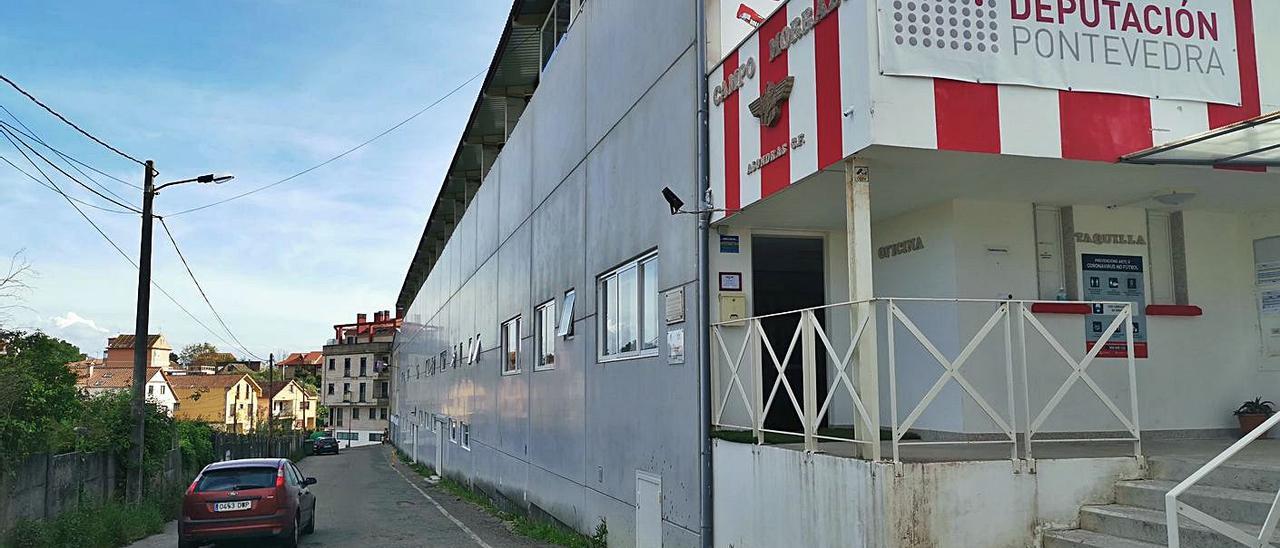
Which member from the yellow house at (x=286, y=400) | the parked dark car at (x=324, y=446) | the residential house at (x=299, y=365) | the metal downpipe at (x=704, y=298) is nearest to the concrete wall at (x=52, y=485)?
the metal downpipe at (x=704, y=298)

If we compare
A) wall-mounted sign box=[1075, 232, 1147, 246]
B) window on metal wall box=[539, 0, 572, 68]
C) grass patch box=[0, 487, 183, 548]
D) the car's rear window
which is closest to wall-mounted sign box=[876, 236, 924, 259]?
wall-mounted sign box=[1075, 232, 1147, 246]

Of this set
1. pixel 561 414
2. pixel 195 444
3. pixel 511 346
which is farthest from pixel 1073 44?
pixel 195 444

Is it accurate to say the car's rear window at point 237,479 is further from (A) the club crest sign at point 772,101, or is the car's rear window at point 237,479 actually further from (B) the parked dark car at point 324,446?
(B) the parked dark car at point 324,446

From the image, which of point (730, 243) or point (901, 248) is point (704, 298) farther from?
point (901, 248)

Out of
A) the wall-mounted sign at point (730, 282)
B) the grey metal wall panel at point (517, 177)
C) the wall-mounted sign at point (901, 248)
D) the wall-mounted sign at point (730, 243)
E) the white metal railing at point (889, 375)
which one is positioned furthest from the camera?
the grey metal wall panel at point (517, 177)

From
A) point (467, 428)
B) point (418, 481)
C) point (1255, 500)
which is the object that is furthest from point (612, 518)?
point (418, 481)

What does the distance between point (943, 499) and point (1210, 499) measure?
1.66 m

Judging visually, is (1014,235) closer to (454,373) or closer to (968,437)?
(968,437)

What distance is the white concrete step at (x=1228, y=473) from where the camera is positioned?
6.03 m

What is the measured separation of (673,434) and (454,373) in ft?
68.1

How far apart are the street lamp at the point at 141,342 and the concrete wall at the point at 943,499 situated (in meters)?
14.7

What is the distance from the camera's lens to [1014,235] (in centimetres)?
880

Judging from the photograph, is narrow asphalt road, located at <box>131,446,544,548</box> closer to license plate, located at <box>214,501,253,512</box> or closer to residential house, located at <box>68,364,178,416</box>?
license plate, located at <box>214,501,253,512</box>

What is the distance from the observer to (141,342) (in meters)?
18.2
